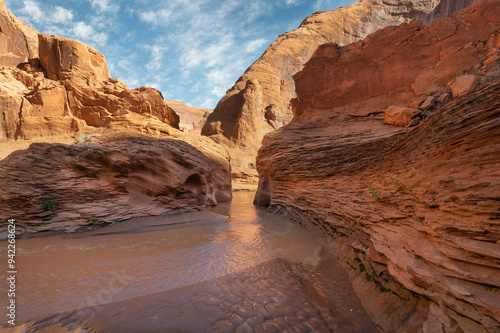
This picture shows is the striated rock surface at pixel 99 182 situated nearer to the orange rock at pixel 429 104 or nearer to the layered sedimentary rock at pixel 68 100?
the layered sedimentary rock at pixel 68 100

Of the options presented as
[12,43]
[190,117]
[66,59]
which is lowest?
[66,59]

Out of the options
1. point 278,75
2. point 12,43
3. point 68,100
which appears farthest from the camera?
point 278,75

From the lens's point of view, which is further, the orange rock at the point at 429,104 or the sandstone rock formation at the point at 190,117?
the sandstone rock formation at the point at 190,117

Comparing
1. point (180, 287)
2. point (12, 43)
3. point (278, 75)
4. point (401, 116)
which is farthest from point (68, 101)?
point (278, 75)

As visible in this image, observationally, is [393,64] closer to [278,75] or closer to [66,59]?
[66,59]

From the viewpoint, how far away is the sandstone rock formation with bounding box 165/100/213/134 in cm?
5113

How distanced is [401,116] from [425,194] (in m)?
Answer: 5.09

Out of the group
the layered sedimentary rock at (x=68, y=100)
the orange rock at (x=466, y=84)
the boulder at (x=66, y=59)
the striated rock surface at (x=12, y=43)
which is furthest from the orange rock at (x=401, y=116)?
the striated rock surface at (x=12, y=43)

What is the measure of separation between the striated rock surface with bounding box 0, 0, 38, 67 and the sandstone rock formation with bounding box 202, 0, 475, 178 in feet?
65.9

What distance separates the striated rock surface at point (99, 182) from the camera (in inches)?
179

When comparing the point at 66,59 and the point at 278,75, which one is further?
the point at 278,75

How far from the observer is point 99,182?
5.73m

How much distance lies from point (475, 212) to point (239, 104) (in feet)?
95.0

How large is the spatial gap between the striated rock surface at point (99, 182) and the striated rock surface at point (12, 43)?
24.2m
